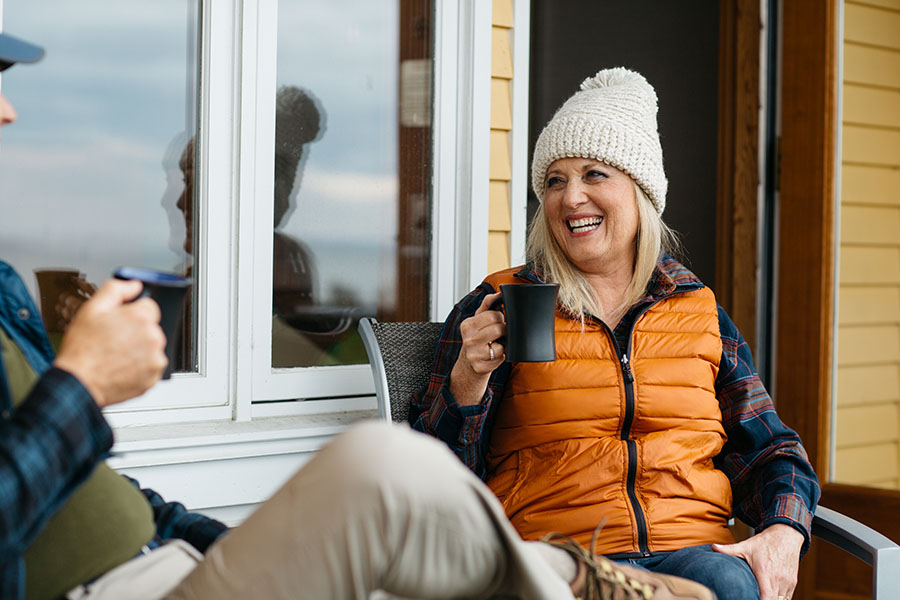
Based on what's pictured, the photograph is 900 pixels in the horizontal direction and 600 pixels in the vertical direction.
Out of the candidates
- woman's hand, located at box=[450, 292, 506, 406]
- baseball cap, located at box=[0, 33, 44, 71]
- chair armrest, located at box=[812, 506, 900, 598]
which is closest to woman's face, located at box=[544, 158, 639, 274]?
woman's hand, located at box=[450, 292, 506, 406]

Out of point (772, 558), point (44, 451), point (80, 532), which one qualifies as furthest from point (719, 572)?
point (44, 451)

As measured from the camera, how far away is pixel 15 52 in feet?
3.88

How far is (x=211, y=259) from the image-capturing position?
6.83 feet

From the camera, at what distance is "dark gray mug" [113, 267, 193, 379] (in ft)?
A: 3.38

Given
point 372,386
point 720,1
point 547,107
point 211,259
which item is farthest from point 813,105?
point 211,259

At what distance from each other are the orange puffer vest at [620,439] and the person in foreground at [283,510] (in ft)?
2.05

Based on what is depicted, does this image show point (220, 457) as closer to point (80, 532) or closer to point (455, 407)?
point (455, 407)

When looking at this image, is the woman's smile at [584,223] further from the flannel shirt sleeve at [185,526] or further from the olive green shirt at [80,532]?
the olive green shirt at [80,532]

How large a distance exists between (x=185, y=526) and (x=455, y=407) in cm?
61

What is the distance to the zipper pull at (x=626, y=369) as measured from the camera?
1798 mm

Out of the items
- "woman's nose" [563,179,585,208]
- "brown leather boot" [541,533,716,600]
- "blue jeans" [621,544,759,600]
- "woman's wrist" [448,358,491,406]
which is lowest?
"blue jeans" [621,544,759,600]

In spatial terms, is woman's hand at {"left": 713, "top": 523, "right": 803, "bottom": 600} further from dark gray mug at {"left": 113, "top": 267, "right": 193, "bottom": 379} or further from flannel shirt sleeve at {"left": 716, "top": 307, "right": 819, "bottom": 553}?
dark gray mug at {"left": 113, "top": 267, "right": 193, "bottom": 379}

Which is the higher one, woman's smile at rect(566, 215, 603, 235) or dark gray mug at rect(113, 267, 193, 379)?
woman's smile at rect(566, 215, 603, 235)

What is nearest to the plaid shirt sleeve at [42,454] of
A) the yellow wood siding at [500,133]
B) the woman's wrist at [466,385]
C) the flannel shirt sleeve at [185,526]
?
the flannel shirt sleeve at [185,526]
